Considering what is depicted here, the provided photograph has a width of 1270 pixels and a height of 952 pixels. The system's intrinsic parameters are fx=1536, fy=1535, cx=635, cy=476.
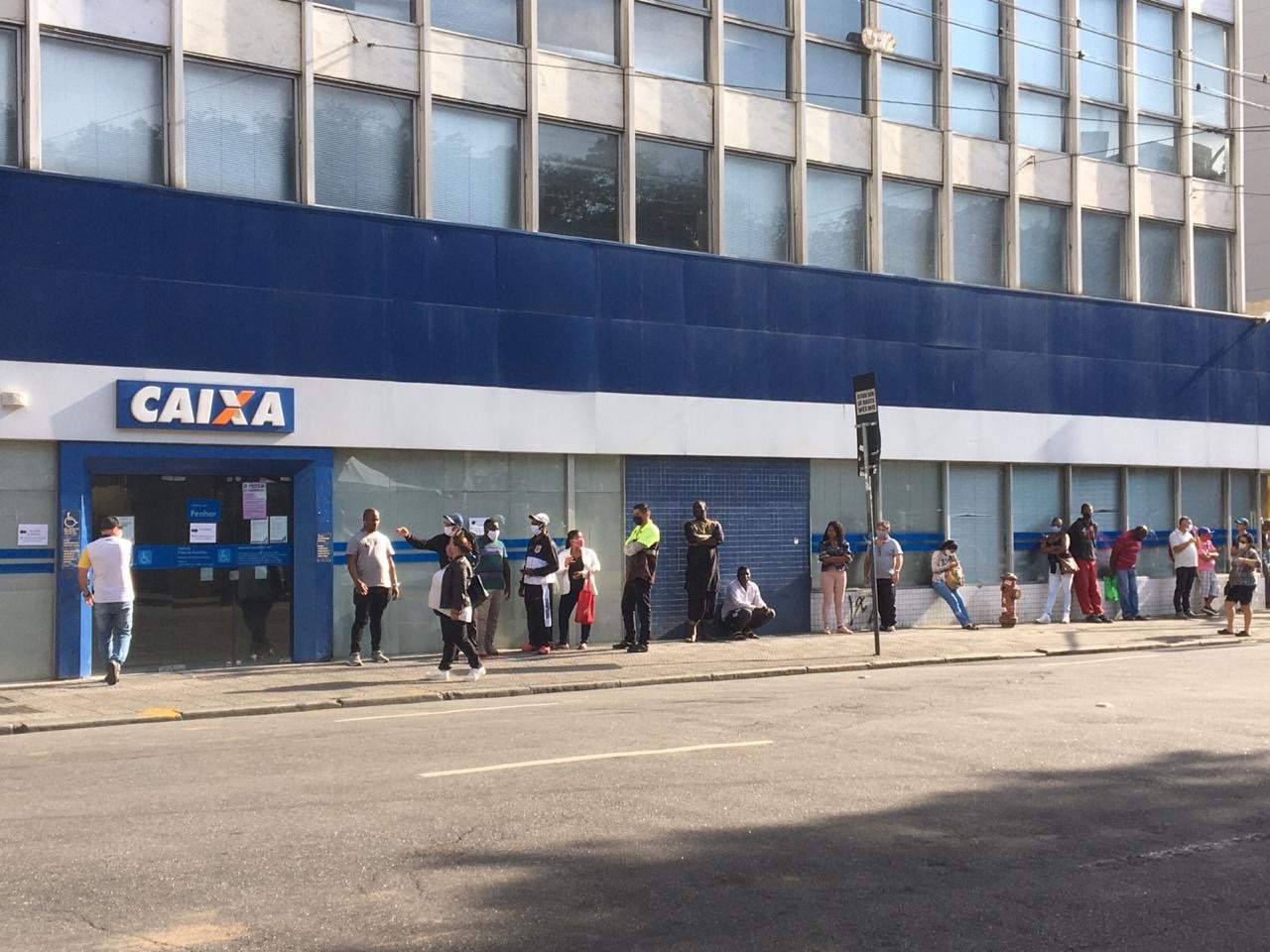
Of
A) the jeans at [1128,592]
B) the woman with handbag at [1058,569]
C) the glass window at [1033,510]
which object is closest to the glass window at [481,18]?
the glass window at [1033,510]

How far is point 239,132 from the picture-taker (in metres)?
18.2

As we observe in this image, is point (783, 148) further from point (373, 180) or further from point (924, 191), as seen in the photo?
point (373, 180)

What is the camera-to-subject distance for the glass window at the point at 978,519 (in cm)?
2505

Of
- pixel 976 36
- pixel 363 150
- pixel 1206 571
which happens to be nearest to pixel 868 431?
pixel 363 150

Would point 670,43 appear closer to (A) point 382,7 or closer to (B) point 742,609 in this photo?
(A) point 382,7

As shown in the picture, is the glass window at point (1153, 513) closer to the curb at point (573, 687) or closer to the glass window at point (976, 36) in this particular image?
the curb at point (573, 687)

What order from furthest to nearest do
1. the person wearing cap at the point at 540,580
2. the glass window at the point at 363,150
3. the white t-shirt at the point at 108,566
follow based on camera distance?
the person wearing cap at the point at 540,580 → the glass window at the point at 363,150 → the white t-shirt at the point at 108,566

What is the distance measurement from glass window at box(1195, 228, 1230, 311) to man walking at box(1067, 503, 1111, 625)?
5857 millimetres

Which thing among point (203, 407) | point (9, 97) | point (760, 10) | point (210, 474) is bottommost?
point (210, 474)

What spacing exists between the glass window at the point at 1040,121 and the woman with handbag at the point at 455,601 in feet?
47.3

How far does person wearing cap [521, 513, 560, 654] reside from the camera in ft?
63.8

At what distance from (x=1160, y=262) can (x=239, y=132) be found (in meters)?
17.6

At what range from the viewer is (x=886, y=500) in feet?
79.8

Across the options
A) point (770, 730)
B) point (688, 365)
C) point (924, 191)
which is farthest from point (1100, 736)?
point (924, 191)
